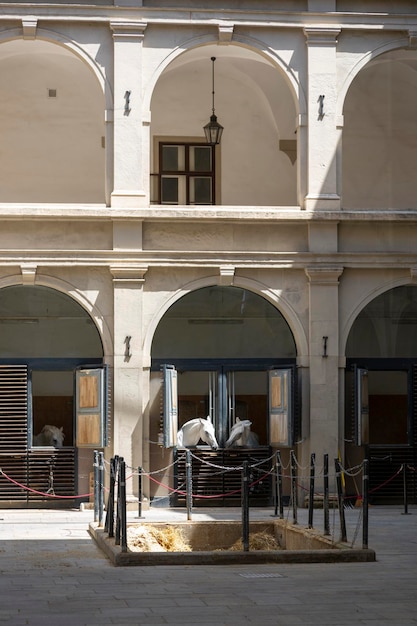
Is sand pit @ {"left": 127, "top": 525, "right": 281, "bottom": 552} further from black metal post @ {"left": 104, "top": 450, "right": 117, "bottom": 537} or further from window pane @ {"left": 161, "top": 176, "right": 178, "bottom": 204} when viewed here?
window pane @ {"left": 161, "top": 176, "right": 178, "bottom": 204}

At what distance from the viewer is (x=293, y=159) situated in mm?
26375

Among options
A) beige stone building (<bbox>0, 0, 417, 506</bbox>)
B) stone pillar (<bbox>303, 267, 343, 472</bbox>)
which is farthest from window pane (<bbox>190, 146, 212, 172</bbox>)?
stone pillar (<bbox>303, 267, 343, 472</bbox>)

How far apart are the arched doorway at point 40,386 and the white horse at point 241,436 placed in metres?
2.63

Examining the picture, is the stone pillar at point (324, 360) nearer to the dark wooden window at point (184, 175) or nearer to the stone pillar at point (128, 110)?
the stone pillar at point (128, 110)

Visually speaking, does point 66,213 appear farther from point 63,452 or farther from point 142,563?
point 142,563

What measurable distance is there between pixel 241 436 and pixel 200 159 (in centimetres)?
625

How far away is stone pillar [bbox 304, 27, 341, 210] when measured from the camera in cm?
2323

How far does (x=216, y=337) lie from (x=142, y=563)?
9.75 m

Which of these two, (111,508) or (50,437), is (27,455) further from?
(111,508)

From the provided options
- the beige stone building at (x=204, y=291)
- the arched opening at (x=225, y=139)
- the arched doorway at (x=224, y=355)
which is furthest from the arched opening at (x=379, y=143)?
the arched doorway at (x=224, y=355)

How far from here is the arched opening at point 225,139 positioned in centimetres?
2616

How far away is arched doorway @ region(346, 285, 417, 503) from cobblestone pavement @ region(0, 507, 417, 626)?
7.14 m

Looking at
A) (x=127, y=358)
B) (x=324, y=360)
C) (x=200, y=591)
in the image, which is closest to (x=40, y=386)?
(x=127, y=358)

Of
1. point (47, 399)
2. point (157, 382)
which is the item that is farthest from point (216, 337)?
point (47, 399)
